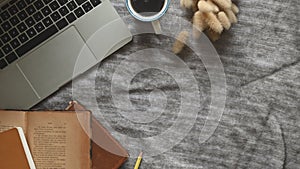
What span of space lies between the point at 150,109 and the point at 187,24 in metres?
0.13

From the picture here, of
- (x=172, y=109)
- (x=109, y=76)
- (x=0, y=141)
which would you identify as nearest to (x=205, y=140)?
(x=172, y=109)

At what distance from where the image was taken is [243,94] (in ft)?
3.00

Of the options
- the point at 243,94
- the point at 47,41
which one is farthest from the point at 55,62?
the point at 243,94

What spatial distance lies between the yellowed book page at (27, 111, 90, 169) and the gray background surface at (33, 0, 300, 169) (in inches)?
1.2

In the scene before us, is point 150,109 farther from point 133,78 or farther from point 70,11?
point 70,11

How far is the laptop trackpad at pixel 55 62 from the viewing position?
897mm

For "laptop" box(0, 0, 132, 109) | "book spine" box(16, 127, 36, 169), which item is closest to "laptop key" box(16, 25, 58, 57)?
"laptop" box(0, 0, 132, 109)

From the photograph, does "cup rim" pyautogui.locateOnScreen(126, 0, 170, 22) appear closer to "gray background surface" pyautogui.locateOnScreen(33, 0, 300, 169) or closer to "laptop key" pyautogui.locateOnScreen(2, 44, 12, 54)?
"gray background surface" pyautogui.locateOnScreen(33, 0, 300, 169)

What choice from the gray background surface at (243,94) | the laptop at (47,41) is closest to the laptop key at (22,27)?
the laptop at (47,41)

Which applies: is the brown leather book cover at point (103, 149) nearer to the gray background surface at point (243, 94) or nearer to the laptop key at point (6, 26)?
the gray background surface at point (243, 94)

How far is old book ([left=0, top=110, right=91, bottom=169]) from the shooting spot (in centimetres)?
88

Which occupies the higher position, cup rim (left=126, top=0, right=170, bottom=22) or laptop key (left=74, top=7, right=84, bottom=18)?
laptop key (left=74, top=7, right=84, bottom=18)

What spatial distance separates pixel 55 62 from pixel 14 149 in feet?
0.44

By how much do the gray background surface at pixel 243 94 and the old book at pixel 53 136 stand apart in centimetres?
3
